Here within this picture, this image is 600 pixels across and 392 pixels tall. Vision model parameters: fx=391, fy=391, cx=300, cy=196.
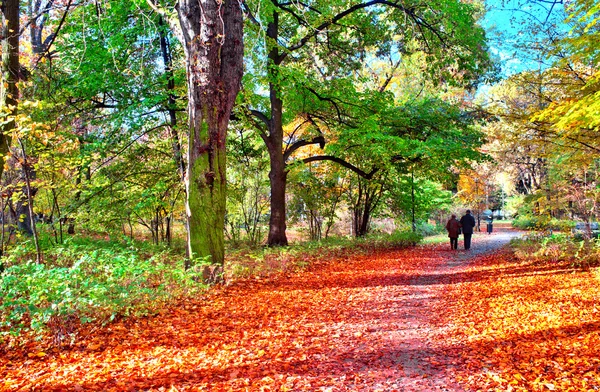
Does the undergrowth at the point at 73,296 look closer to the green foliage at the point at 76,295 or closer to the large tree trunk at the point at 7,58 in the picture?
the green foliage at the point at 76,295

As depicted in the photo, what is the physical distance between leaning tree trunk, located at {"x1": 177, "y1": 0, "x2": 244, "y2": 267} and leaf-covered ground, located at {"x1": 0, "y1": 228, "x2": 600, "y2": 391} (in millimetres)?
1211

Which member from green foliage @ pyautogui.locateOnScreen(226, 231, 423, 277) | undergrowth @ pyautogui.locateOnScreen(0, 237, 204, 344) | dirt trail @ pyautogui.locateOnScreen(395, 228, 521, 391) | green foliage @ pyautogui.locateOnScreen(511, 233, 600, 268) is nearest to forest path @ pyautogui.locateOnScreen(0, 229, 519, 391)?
dirt trail @ pyautogui.locateOnScreen(395, 228, 521, 391)

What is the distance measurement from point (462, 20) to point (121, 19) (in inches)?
346

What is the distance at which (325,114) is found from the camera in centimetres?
1395

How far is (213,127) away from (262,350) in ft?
12.7

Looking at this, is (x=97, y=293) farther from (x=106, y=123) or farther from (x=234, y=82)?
(x=106, y=123)

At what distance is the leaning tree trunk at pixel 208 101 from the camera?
250 inches

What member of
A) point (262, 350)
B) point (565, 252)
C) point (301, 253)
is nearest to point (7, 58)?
point (262, 350)

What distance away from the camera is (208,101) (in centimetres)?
650

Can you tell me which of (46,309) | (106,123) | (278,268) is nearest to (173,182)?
(106,123)

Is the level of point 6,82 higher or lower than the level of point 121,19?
lower

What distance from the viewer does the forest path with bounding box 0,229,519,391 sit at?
11.2 feet

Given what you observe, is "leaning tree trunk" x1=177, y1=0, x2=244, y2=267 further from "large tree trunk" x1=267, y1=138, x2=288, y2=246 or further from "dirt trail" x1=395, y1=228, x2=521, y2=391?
"large tree trunk" x1=267, y1=138, x2=288, y2=246

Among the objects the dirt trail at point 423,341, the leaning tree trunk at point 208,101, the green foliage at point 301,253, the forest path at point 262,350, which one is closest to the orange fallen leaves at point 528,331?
the dirt trail at point 423,341
